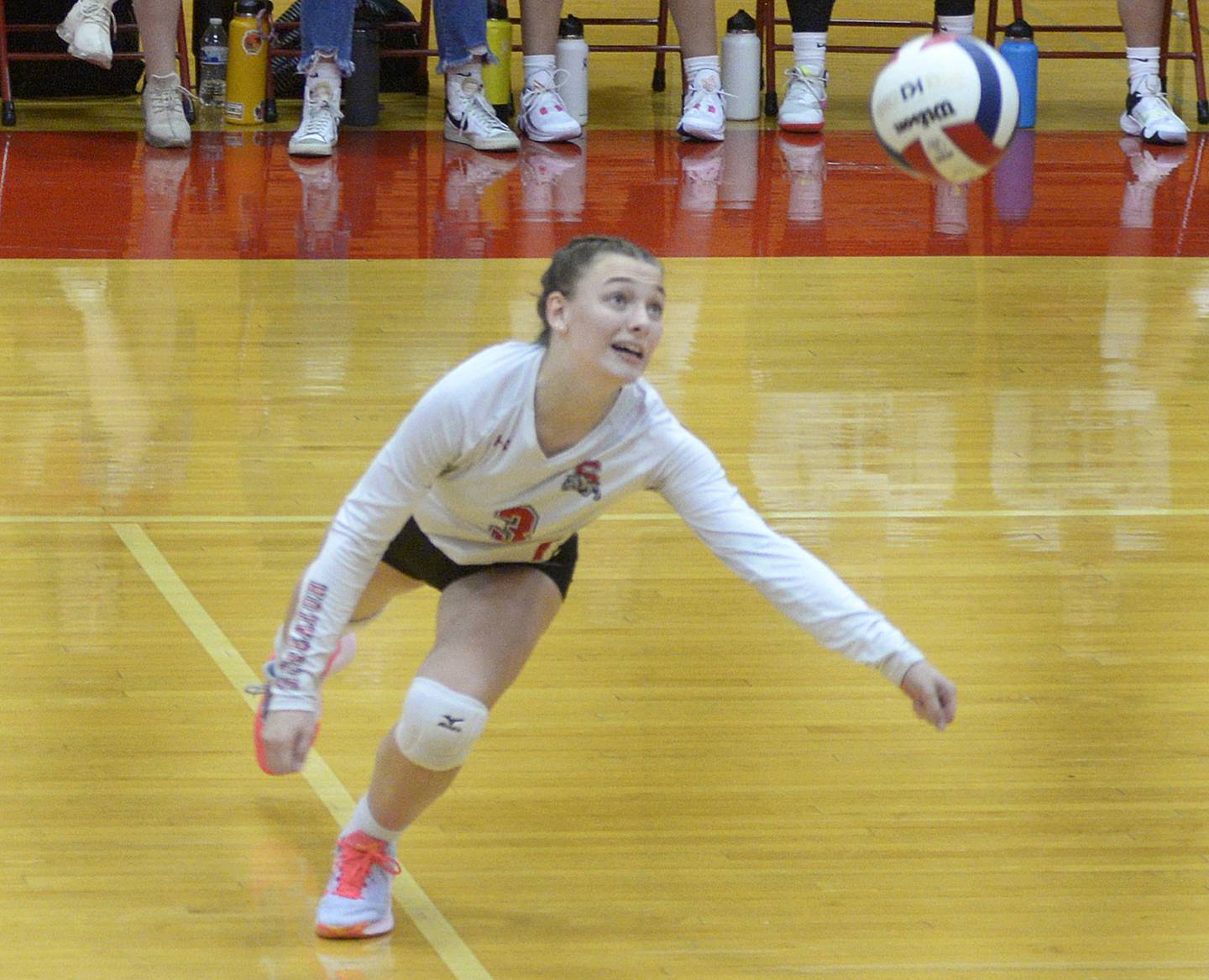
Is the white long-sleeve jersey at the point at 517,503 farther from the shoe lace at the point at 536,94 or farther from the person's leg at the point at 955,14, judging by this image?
the person's leg at the point at 955,14

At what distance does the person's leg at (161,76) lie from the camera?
7.14 meters

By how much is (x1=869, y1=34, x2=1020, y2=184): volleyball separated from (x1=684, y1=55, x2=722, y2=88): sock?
453 cm

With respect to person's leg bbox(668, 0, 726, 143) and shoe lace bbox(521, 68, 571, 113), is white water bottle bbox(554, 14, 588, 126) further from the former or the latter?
person's leg bbox(668, 0, 726, 143)

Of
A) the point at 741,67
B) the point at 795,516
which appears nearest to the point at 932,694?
the point at 795,516

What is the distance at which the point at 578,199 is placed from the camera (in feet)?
22.2

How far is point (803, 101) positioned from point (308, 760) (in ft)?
17.5

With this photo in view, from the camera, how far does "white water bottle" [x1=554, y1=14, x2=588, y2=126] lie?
785 cm

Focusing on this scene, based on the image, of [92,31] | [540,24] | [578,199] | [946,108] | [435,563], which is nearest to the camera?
[435,563]

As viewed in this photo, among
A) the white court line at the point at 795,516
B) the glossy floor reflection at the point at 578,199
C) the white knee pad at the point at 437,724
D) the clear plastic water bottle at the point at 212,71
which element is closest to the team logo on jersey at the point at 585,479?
the white knee pad at the point at 437,724

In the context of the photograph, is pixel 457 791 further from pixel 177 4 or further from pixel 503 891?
pixel 177 4

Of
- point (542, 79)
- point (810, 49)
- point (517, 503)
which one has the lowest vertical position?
point (542, 79)

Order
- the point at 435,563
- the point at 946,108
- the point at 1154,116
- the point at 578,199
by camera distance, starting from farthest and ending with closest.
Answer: the point at 1154,116 → the point at 578,199 → the point at 946,108 → the point at 435,563

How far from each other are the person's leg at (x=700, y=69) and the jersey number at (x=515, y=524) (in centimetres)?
513

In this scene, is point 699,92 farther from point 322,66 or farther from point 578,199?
point 322,66
